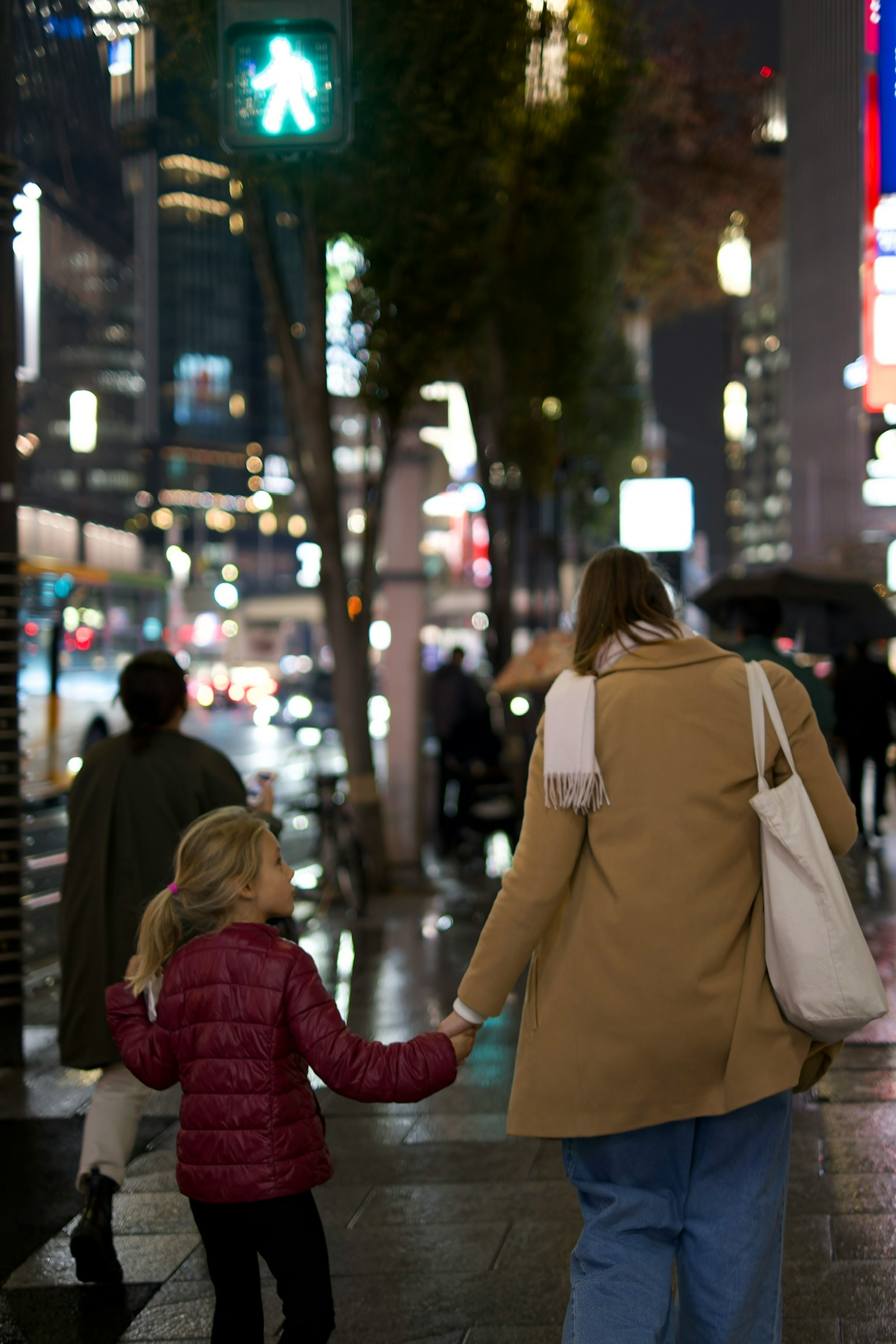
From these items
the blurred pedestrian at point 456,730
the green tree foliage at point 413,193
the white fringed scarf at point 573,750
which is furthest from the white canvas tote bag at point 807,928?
the blurred pedestrian at point 456,730

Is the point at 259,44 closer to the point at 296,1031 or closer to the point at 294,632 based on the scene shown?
the point at 296,1031

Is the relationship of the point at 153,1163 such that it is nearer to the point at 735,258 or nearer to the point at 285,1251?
the point at 285,1251

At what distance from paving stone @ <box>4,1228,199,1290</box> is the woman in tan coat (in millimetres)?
1929

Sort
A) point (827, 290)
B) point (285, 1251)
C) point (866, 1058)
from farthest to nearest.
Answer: point (827, 290) → point (866, 1058) → point (285, 1251)

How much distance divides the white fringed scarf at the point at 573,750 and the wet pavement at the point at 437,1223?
174 cm

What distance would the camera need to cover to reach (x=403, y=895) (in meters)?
12.0

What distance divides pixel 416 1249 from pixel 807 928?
2241mm

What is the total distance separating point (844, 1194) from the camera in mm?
4770

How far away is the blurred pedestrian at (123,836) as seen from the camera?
4.62 m

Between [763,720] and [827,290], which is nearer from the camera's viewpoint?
[763,720]

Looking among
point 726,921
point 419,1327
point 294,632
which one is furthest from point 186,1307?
point 294,632

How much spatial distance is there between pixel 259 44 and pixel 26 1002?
5.13 m

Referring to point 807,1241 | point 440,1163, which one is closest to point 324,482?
point 440,1163

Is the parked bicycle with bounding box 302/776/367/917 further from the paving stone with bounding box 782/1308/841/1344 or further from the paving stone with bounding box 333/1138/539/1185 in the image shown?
the paving stone with bounding box 782/1308/841/1344
